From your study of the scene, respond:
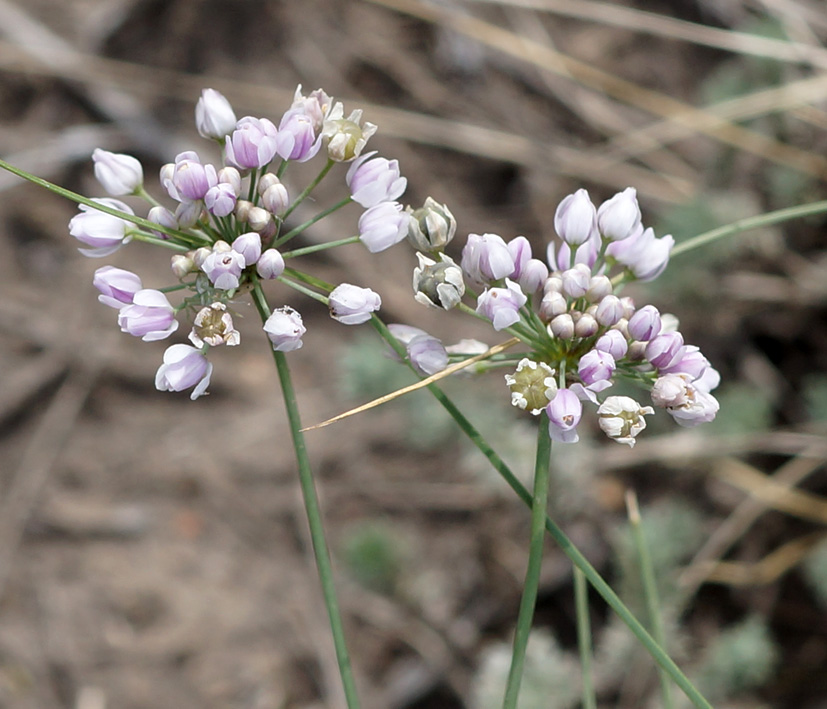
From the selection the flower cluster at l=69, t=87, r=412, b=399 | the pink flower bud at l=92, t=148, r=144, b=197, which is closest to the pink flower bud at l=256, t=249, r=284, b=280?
the flower cluster at l=69, t=87, r=412, b=399

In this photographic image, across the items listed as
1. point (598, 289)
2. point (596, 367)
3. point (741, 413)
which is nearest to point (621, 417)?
point (596, 367)

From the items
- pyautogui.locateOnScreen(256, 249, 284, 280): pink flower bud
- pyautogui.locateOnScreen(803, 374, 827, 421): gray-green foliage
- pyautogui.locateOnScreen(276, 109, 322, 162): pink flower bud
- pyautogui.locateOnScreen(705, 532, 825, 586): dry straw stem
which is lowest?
pyautogui.locateOnScreen(705, 532, 825, 586): dry straw stem

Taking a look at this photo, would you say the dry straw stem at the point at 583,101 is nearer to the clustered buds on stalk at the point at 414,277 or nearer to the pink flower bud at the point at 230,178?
the clustered buds on stalk at the point at 414,277

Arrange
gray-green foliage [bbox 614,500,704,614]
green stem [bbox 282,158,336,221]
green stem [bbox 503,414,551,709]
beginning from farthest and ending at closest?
gray-green foliage [bbox 614,500,704,614], green stem [bbox 282,158,336,221], green stem [bbox 503,414,551,709]

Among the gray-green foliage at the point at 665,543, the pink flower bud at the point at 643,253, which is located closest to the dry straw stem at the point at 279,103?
the gray-green foliage at the point at 665,543

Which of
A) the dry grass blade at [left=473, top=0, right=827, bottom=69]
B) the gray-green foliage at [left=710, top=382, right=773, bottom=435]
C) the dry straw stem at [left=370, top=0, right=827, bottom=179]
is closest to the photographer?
the gray-green foliage at [left=710, top=382, right=773, bottom=435]

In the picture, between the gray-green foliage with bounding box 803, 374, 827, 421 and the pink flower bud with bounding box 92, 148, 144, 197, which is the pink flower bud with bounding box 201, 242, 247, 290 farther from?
the gray-green foliage with bounding box 803, 374, 827, 421
